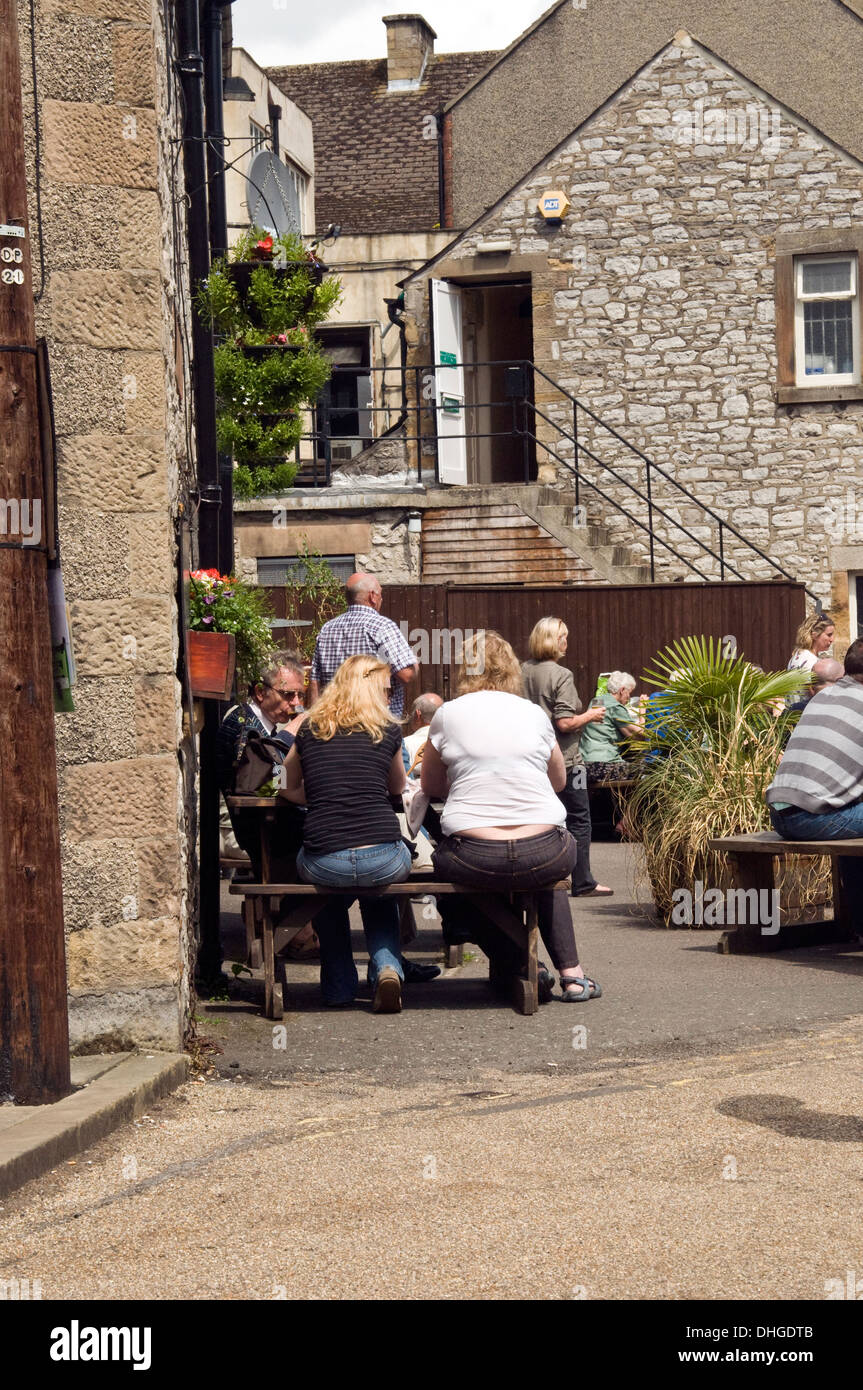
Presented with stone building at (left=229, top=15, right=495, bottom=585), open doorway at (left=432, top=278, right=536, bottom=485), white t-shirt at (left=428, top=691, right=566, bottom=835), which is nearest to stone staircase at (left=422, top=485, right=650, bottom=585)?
stone building at (left=229, top=15, right=495, bottom=585)

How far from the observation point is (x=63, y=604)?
598 cm

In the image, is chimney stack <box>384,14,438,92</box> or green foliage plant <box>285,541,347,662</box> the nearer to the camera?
green foliage plant <box>285,541,347,662</box>

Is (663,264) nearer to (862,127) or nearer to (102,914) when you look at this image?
(862,127)

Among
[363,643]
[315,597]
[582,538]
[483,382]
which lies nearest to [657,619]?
[582,538]

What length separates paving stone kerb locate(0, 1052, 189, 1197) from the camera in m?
5.14

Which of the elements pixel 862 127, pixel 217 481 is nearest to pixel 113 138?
pixel 217 481

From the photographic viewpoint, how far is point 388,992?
749 centimetres

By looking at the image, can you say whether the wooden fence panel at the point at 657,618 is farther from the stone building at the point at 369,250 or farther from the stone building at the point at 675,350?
the stone building at the point at 369,250

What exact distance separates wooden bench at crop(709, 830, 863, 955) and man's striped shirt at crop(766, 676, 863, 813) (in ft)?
0.73

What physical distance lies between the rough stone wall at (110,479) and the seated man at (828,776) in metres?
3.52

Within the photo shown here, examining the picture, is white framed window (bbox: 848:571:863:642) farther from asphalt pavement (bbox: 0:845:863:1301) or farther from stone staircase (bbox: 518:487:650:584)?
asphalt pavement (bbox: 0:845:863:1301)

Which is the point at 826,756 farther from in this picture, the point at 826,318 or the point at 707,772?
the point at 826,318

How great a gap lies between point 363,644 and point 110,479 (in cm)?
327

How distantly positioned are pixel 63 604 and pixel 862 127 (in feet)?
69.7
